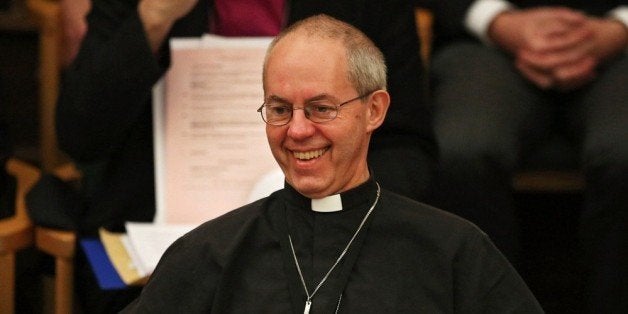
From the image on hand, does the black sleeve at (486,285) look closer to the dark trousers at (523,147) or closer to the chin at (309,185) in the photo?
the chin at (309,185)

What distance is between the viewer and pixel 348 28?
194cm

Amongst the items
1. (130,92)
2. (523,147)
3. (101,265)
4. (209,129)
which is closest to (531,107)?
(523,147)

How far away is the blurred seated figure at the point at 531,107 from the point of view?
2846 millimetres

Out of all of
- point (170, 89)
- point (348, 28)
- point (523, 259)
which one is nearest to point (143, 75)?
point (170, 89)

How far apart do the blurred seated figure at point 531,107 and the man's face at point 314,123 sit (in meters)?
0.99

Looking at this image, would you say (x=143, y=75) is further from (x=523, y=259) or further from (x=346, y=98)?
(x=523, y=259)

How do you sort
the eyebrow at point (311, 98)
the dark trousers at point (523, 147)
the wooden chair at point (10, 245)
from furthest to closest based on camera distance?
1. the dark trousers at point (523, 147)
2. the wooden chair at point (10, 245)
3. the eyebrow at point (311, 98)

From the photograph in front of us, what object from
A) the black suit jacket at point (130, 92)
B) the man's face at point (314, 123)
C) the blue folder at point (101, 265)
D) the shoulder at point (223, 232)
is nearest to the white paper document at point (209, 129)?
the black suit jacket at point (130, 92)

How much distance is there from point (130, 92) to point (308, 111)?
2.62 feet

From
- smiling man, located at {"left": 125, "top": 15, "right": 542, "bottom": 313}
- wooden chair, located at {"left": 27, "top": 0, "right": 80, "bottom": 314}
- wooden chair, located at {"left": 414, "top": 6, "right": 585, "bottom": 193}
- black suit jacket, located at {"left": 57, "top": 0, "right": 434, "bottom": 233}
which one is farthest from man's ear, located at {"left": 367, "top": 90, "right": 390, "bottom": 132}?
wooden chair, located at {"left": 414, "top": 6, "right": 585, "bottom": 193}

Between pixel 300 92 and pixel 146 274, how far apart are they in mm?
755

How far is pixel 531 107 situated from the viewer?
3.07 metres

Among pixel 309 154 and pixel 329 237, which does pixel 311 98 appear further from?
pixel 329 237

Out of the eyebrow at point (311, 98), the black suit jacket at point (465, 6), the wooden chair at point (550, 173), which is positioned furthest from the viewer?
the black suit jacket at point (465, 6)
